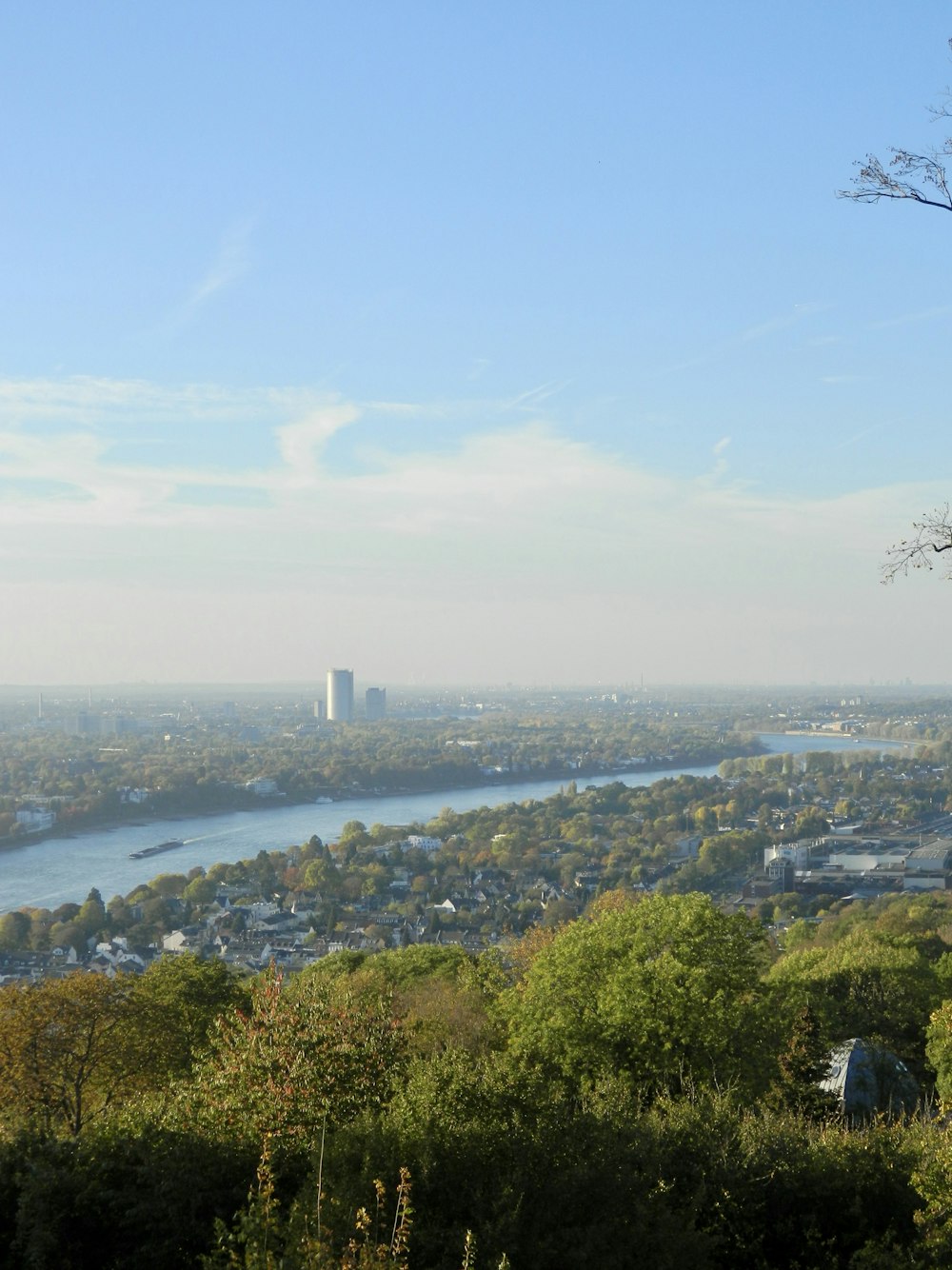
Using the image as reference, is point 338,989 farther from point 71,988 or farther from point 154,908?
point 154,908

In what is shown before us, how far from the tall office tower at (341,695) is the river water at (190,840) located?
46.4m

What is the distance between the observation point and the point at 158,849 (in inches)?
1500

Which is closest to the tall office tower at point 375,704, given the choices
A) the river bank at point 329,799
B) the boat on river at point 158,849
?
the river bank at point 329,799

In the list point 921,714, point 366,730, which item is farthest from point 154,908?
point 921,714

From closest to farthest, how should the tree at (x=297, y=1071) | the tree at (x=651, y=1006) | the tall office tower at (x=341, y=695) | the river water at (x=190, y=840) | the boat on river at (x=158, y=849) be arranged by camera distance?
the tree at (x=297, y=1071)
the tree at (x=651, y=1006)
the river water at (x=190, y=840)
the boat on river at (x=158, y=849)
the tall office tower at (x=341, y=695)

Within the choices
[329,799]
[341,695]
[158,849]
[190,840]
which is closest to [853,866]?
[158,849]

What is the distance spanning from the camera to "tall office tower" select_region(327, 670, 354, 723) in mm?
108438

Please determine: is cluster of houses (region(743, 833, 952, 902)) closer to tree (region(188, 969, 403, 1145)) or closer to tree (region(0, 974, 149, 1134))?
tree (region(0, 974, 149, 1134))

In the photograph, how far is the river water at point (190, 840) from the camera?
103ft

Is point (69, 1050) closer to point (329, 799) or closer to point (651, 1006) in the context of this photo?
point (651, 1006)

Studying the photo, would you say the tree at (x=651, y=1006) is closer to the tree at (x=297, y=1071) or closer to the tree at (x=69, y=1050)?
the tree at (x=297, y=1071)

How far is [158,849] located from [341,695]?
238ft

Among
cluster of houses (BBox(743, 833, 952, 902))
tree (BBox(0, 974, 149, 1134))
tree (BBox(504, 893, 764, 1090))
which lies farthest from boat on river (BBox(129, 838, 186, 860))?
tree (BBox(504, 893, 764, 1090))

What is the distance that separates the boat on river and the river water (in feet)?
0.78
